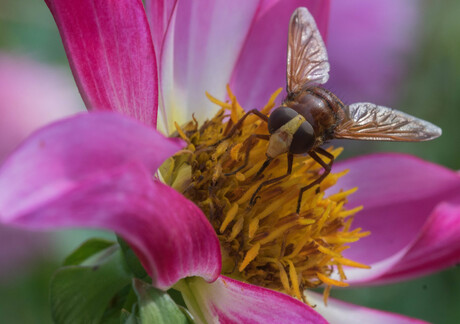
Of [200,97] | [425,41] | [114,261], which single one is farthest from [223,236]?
[425,41]

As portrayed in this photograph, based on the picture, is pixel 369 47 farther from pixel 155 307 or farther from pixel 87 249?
pixel 155 307

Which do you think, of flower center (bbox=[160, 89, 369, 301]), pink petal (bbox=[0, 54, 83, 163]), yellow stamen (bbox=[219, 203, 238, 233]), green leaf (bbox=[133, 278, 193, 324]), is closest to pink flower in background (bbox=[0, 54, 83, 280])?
pink petal (bbox=[0, 54, 83, 163])

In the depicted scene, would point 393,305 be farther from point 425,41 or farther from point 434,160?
point 425,41

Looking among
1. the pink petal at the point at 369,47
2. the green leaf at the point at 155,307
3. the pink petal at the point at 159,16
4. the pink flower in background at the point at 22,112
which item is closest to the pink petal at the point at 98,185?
the green leaf at the point at 155,307

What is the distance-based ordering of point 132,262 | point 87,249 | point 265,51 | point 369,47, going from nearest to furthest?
1. point 132,262
2. point 87,249
3. point 265,51
4. point 369,47

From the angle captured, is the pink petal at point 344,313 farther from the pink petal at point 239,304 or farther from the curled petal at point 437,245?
the pink petal at point 239,304

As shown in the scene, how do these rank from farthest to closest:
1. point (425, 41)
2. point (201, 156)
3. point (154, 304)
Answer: point (425, 41) < point (201, 156) < point (154, 304)

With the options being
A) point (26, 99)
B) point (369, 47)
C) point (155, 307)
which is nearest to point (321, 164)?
point (155, 307)
